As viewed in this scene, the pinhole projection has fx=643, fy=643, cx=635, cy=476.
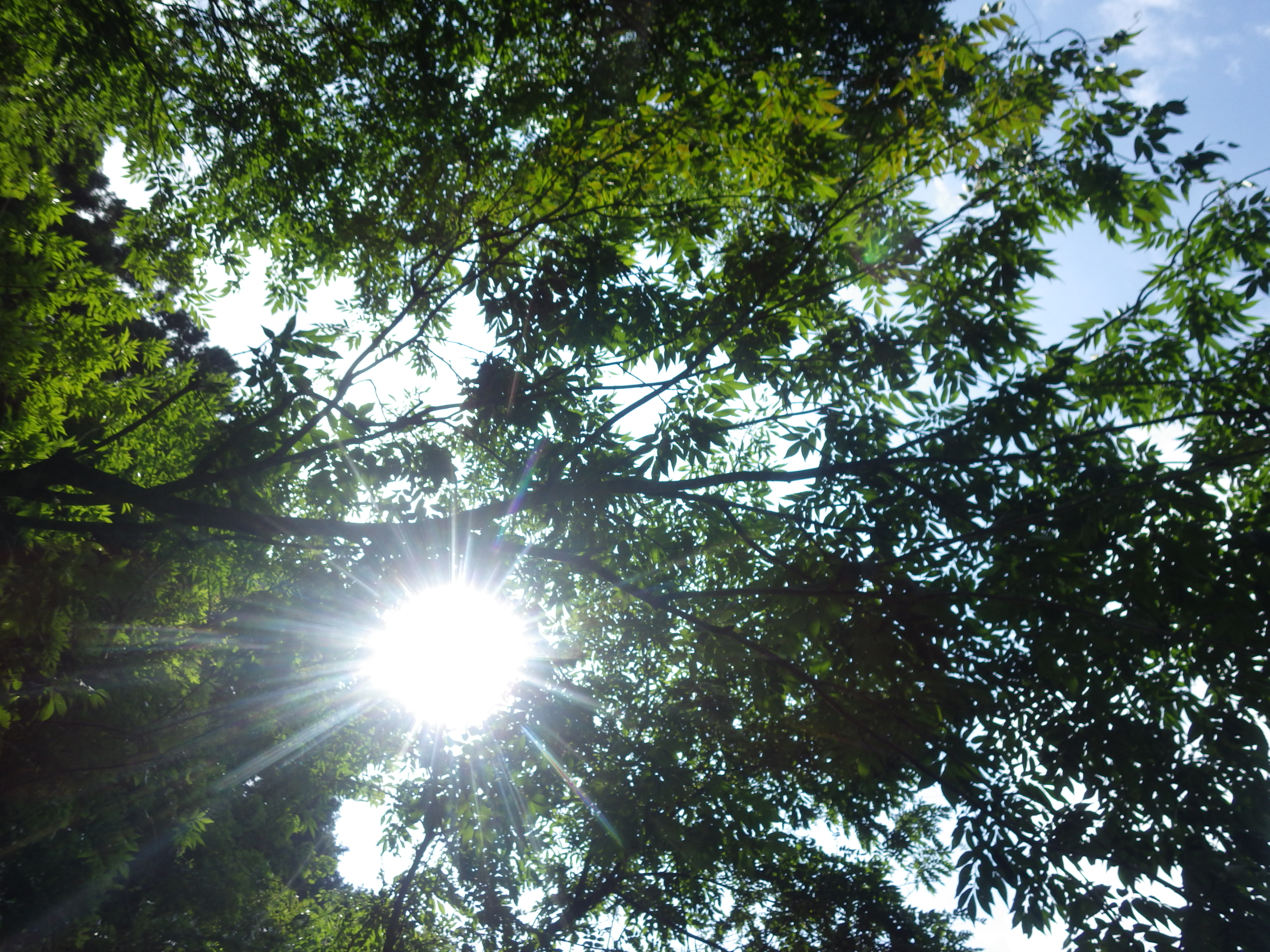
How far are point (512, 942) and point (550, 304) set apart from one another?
23.6 ft

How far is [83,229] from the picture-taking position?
11.9 m

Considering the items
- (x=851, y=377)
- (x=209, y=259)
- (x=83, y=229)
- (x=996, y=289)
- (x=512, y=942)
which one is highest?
(x=83, y=229)

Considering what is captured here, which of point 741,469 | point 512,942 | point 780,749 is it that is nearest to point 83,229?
point 741,469

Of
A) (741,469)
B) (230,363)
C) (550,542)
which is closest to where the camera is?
(550,542)

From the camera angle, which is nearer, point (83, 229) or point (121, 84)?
point (121, 84)

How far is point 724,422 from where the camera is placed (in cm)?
516

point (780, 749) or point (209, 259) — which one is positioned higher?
point (209, 259)

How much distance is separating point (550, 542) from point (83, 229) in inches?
490

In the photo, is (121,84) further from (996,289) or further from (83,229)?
(83,229)

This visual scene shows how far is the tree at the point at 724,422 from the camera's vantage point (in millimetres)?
3750

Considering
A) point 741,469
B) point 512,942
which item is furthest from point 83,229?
point 512,942

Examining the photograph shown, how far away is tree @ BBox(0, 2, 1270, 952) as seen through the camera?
375 centimetres

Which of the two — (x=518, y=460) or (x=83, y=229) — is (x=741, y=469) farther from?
(x=83, y=229)

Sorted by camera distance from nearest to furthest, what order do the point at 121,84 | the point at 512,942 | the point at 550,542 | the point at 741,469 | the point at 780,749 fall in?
the point at 121,84 < the point at 550,542 < the point at 780,749 < the point at 741,469 < the point at 512,942
